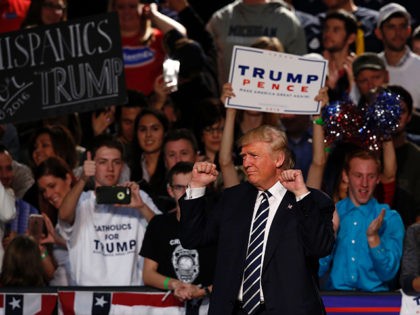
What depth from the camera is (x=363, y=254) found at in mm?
8508

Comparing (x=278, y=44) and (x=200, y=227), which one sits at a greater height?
(x=278, y=44)

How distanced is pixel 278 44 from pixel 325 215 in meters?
3.90

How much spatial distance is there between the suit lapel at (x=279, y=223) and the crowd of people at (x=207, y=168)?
0.08ft

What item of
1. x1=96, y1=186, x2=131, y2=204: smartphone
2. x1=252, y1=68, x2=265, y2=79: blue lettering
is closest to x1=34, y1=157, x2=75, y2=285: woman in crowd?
x1=96, y1=186, x2=131, y2=204: smartphone

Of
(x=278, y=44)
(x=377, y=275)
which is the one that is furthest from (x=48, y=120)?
(x=377, y=275)

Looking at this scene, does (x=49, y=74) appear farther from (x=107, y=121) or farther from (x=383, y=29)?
(x=383, y=29)

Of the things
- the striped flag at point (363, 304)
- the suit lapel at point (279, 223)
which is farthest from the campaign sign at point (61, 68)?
the suit lapel at point (279, 223)

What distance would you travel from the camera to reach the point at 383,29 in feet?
36.5

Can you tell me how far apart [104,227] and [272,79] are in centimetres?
173

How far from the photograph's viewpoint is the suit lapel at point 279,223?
6797mm

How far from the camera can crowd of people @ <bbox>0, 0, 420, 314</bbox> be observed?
6988mm

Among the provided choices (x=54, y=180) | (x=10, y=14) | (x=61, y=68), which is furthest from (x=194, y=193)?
(x=10, y=14)

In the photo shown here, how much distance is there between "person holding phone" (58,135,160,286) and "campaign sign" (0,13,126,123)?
688 mm

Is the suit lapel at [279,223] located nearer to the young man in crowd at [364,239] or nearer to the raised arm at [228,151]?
the young man in crowd at [364,239]
